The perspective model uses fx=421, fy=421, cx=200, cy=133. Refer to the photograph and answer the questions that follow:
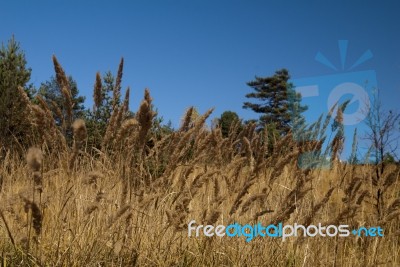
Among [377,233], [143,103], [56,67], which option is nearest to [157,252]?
[143,103]

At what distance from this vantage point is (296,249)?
298 centimetres

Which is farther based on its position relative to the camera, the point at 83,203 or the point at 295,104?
the point at 295,104

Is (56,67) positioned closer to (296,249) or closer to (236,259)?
(236,259)

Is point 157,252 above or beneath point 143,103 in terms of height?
beneath

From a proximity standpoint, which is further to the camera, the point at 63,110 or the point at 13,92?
the point at 13,92

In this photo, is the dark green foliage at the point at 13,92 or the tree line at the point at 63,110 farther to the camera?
the dark green foliage at the point at 13,92

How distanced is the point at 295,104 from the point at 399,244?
1830 mm

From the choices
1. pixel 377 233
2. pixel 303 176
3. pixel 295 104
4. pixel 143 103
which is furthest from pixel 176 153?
pixel 295 104

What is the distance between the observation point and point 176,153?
2.68 meters

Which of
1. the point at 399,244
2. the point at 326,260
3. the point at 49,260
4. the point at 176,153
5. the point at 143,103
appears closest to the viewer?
the point at 143,103

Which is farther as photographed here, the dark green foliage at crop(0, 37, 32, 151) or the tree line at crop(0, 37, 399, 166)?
the dark green foliage at crop(0, 37, 32, 151)

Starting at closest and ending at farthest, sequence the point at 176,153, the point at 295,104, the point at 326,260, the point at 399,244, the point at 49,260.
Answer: the point at 49,260
the point at 176,153
the point at 326,260
the point at 399,244
the point at 295,104

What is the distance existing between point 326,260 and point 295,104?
2.34 metres

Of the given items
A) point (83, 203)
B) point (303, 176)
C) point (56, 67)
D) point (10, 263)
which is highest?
point (56, 67)
